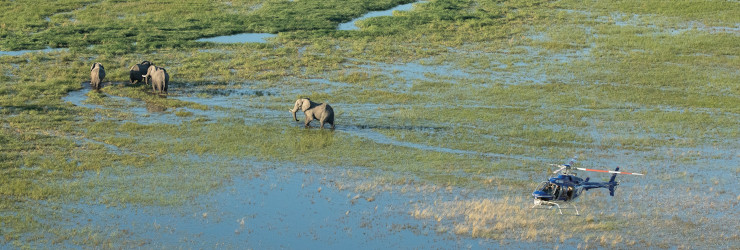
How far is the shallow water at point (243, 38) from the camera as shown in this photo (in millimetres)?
43812

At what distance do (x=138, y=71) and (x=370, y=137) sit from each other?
11.7 meters

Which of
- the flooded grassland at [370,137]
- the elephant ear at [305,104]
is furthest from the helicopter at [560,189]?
the elephant ear at [305,104]

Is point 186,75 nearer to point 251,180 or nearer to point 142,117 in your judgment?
point 142,117

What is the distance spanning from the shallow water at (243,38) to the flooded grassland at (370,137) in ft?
2.19

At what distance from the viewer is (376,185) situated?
24031mm

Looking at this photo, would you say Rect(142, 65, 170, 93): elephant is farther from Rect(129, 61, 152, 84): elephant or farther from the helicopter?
the helicopter

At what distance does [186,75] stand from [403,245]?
61.9 ft

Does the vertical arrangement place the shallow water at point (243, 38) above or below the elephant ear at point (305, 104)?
above

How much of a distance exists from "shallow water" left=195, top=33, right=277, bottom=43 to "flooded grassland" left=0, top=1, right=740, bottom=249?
0.67 meters

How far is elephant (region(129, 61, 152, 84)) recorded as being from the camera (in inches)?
1358

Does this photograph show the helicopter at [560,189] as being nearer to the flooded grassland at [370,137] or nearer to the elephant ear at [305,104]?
the flooded grassland at [370,137]

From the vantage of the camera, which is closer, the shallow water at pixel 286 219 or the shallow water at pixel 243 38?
the shallow water at pixel 286 219

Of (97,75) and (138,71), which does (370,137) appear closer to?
(138,71)

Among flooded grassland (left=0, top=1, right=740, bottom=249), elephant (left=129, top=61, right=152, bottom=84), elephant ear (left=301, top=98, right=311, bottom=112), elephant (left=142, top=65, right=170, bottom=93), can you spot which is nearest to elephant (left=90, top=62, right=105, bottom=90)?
flooded grassland (left=0, top=1, right=740, bottom=249)
